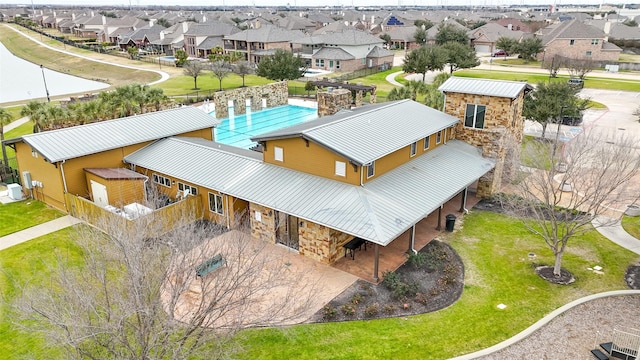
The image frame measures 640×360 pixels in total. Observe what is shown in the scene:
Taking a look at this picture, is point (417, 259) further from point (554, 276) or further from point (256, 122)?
point (256, 122)

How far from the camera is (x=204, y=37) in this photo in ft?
317

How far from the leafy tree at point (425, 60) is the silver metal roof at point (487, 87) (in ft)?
120

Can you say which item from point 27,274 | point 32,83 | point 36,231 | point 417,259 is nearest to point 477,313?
point 417,259

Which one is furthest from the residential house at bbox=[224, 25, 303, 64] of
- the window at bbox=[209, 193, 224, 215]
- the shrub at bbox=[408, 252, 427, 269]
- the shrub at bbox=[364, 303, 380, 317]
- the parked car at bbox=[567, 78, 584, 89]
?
the shrub at bbox=[364, 303, 380, 317]

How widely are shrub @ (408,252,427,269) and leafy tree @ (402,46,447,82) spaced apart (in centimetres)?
4845

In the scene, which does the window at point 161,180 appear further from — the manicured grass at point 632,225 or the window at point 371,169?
the manicured grass at point 632,225

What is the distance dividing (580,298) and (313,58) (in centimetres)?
7020

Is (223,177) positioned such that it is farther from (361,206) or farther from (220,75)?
(220,75)

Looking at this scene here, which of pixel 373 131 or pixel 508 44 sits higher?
pixel 508 44

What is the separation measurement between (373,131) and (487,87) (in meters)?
9.00

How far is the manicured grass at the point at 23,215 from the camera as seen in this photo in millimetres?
24125

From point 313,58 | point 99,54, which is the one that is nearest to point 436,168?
point 313,58

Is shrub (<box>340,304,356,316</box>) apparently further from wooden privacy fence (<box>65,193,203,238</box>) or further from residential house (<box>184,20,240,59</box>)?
residential house (<box>184,20,240,59</box>)

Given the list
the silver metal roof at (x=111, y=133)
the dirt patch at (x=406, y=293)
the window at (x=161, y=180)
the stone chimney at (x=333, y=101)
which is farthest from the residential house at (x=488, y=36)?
the dirt patch at (x=406, y=293)
